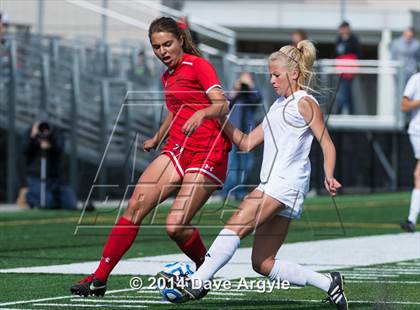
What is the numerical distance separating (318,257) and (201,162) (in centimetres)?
422

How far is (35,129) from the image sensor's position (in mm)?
22406

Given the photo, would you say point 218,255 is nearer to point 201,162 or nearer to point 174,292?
point 174,292

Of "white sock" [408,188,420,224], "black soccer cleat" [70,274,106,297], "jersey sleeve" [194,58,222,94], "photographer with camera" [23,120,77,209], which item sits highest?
"jersey sleeve" [194,58,222,94]

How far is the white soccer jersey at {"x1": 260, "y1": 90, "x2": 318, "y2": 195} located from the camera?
8.98m

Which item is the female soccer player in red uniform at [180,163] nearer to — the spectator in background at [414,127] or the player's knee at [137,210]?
the player's knee at [137,210]

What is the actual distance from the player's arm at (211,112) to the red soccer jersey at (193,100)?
0.13 metres

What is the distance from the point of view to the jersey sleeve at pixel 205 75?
962 cm

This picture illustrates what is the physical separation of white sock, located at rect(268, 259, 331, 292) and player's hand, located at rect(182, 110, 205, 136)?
104 cm

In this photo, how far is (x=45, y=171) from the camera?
2250cm

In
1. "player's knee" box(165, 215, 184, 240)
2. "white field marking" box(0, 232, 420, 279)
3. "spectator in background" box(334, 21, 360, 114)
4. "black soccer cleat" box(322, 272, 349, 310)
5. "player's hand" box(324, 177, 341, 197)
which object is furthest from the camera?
"spectator in background" box(334, 21, 360, 114)

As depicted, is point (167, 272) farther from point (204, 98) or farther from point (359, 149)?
point (359, 149)

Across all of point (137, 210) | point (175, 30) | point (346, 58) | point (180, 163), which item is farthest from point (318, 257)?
point (346, 58)

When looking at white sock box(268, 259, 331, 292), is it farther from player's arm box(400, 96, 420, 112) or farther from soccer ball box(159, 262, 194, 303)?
player's arm box(400, 96, 420, 112)

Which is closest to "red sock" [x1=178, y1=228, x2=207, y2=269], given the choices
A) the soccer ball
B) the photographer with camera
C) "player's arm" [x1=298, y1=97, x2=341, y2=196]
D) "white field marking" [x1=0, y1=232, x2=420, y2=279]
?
the soccer ball
